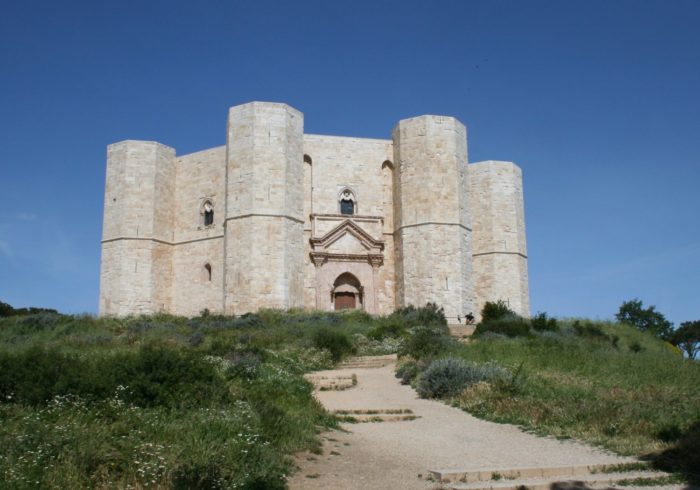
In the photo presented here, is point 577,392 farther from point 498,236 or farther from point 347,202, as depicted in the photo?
point 498,236

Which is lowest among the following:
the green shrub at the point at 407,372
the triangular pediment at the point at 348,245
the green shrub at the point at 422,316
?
the green shrub at the point at 407,372


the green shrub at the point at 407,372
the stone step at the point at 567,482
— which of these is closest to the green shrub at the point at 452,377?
the green shrub at the point at 407,372

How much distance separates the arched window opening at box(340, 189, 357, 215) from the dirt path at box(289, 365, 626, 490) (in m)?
18.6

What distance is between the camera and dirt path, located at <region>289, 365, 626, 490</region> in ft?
21.2

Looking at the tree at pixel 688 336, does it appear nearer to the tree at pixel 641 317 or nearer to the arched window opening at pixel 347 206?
the tree at pixel 641 317

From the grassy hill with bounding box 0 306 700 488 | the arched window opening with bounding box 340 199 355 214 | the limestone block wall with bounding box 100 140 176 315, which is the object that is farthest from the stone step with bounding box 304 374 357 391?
the limestone block wall with bounding box 100 140 176 315

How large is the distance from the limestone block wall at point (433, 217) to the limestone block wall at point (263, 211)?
13.4 feet

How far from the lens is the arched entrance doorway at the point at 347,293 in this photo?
1113 inches

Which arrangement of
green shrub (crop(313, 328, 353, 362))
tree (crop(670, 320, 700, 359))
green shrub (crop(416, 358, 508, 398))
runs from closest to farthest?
green shrub (crop(416, 358, 508, 398))
green shrub (crop(313, 328, 353, 362))
tree (crop(670, 320, 700, 359))

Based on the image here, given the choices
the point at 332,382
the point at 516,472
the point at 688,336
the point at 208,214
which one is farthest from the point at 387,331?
the point at 688,336

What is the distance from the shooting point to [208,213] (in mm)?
29203

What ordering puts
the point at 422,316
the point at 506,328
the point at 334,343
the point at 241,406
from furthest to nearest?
the point at 422,316 → the point at 506,328 → the point at 334,343 → the point at 241,406

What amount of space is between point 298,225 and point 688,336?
25574 mm

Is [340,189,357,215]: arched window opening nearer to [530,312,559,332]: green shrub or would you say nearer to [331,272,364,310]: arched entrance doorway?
[331,272,364,310]: arched entrance doorway
